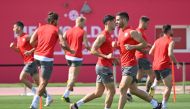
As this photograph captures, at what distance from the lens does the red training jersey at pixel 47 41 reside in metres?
16.7

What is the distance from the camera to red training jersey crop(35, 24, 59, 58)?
16688 millimetres

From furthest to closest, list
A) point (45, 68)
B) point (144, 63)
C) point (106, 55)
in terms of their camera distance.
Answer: point (144, 63) → point (45, 68) → point (106, 55)

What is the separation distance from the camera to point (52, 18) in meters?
16.8

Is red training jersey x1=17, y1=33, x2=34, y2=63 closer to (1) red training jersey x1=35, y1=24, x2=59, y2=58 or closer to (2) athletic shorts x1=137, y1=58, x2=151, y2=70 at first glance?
(1) red training jersey x1=35, y1=24, x2=59, y2=58

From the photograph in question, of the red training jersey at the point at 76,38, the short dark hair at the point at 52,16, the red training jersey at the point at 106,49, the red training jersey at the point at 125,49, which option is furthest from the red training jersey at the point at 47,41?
the red training jersey at the point at 76,38

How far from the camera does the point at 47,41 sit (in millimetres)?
16734

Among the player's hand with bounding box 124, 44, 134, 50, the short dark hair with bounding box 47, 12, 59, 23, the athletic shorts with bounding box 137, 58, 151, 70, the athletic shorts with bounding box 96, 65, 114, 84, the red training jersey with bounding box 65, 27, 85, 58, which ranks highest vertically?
the short dark hair with bounding box 47, 12, 59, 23

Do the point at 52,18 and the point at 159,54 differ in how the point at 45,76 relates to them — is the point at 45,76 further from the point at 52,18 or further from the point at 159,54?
the point at 159,54

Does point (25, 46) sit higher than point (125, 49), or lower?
lower

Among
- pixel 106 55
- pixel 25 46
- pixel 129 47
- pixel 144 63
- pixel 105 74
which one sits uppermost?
pixel 129 47

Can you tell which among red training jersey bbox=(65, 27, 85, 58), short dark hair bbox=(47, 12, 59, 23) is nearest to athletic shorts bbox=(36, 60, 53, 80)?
short dark hair bbox=(47, 12, 59, 23)

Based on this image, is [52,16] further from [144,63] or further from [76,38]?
[144,63]

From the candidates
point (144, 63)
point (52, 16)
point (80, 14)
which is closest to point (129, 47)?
point (52, 16)

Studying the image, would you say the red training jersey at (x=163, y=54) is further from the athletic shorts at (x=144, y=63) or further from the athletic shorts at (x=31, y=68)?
the athletic shorts at (x=31, y=68)
